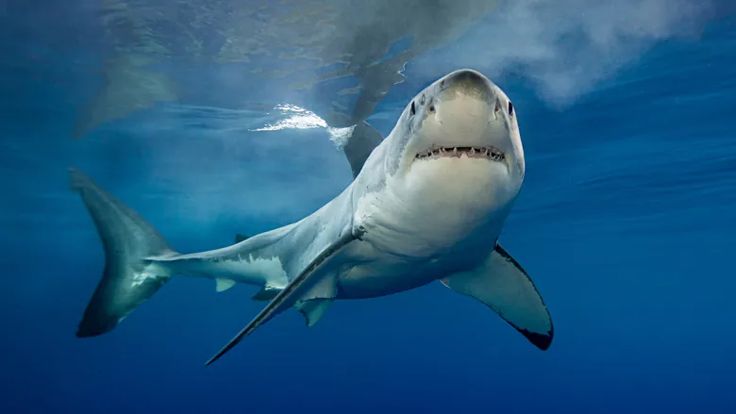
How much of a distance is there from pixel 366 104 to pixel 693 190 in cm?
1763

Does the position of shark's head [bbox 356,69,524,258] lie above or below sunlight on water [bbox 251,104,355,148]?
below

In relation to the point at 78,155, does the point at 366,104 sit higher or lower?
higher

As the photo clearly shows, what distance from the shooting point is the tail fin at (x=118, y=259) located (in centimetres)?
654

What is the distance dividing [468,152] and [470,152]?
1cm

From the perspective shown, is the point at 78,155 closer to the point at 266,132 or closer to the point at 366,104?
the point at 266,132

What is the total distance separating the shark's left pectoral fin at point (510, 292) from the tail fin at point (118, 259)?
14.5ft

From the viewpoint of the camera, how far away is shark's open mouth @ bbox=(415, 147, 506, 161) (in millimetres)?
2744

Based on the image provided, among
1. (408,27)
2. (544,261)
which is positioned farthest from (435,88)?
(544,261)

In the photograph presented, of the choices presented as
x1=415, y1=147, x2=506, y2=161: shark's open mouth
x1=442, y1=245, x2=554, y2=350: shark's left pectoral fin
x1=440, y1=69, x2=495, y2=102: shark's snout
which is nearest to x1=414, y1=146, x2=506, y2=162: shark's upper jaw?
x1=415, y1=147, x2=506, y2=161: shark's open mouth

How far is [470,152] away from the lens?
275 cm

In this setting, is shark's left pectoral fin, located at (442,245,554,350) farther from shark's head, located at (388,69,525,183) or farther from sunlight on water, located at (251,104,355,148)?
sunlight on water, located at (251,104,355,148)

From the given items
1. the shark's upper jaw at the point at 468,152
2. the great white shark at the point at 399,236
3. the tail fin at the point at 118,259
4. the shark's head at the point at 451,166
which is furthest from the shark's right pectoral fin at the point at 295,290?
the tail fin at the point at 118,259

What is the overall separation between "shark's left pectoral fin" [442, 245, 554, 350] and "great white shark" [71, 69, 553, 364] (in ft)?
0.04

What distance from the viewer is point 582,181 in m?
22.5
